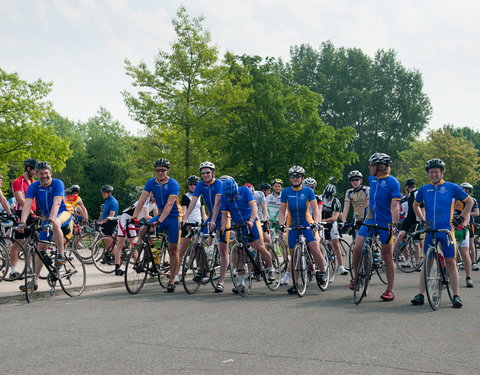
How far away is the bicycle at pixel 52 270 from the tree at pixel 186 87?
18.6 m

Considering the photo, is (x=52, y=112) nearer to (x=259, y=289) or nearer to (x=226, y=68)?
(x=226, y=68)

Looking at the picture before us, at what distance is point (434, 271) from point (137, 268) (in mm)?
4632

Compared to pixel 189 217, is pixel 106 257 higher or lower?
lower

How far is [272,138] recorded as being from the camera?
110 feet

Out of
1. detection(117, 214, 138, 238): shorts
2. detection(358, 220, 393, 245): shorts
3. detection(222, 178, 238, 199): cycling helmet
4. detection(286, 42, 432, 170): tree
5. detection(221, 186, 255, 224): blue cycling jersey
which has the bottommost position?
detection(358, 220, 393, 245): shorts

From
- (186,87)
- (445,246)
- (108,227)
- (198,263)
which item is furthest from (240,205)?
(186,87)

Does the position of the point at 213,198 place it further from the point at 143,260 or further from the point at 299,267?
the point at 299,267

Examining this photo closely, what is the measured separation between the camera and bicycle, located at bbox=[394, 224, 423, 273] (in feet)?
46.5

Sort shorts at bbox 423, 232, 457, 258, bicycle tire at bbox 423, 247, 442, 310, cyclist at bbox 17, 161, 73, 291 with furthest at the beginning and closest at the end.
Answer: cyclist at bbox 17, 161, 73, 291, shorts at bbox 423, 232, 457, 258, bicycle tire at bbox 423, 247, 442, 310

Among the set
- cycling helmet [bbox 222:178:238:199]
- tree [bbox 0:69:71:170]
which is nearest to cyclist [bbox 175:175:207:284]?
cycling helmet [bbox 222:178:238:199]

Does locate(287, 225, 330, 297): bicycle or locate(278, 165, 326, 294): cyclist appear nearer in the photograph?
locate(287, 225, 330, 297): bicycle

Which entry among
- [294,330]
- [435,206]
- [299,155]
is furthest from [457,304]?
[299,155]

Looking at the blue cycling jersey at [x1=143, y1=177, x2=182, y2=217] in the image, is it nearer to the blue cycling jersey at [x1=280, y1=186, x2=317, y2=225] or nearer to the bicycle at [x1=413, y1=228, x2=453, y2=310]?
the blue cycling jersey at [x1=280, y1=186, x2=317, y2=225]

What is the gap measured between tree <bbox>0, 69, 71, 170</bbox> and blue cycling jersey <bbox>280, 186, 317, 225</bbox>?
2851 cm
